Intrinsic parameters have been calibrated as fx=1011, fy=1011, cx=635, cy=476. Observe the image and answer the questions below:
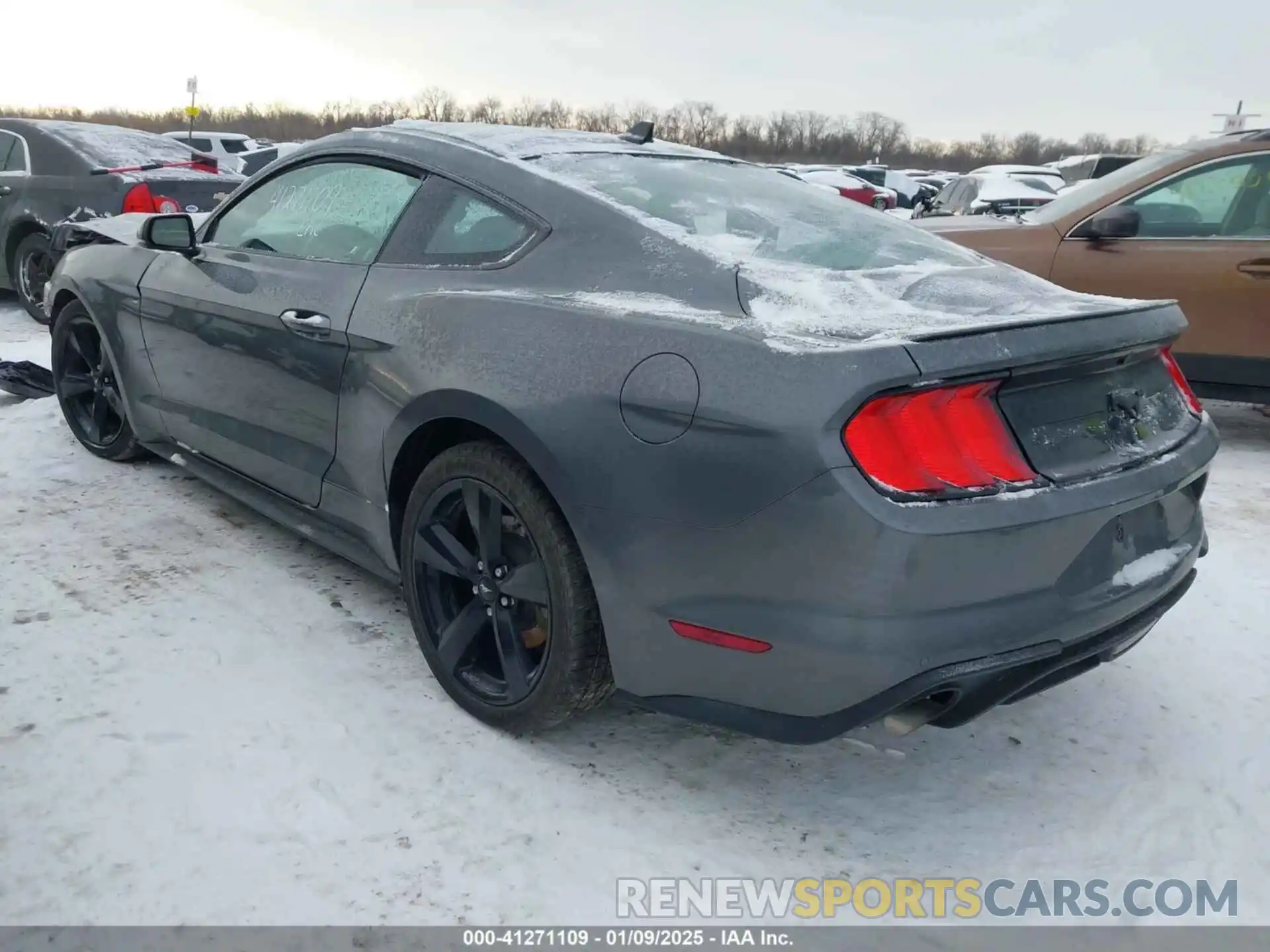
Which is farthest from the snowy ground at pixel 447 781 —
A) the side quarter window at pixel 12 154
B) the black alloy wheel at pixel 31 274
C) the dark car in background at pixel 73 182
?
the side quarter window at pixel 12 154

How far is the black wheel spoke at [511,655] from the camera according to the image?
2451 mm

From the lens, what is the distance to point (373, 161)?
3053 millimetres

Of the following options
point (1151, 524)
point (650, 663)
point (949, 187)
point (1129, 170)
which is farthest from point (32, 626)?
point (949, 187)

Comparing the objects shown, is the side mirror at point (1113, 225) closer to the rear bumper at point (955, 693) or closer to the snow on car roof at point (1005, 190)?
the rear bumper at point (955, 693)

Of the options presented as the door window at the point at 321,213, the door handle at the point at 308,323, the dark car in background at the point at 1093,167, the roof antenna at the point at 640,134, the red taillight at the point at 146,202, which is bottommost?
the door handle at the point at 308,323

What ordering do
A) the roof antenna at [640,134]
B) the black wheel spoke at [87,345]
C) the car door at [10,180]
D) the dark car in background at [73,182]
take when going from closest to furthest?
1. the roof antenna at [640,134]
2. the black wheel spoke at [87,345]
3. the dark car in background at [73,182]
4. the car door at [10,180]

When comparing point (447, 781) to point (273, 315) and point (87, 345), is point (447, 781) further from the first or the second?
point (87, 345)

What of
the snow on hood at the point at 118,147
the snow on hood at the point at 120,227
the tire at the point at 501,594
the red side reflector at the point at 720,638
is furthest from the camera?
the snow on hood at the point at 118,147

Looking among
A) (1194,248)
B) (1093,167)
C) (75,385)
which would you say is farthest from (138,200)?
(1093,167)

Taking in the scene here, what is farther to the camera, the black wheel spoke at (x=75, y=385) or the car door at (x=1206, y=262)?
the car door at (x=1206, y=262)

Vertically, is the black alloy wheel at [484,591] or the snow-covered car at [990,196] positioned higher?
the snow-covered car at [990,196]

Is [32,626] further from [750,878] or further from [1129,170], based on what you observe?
[1129,170]

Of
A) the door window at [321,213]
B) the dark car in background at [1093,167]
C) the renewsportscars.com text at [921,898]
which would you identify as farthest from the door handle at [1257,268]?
the dark car in background at [1093,167]

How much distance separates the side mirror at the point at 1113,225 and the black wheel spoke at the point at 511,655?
4.14 metres
